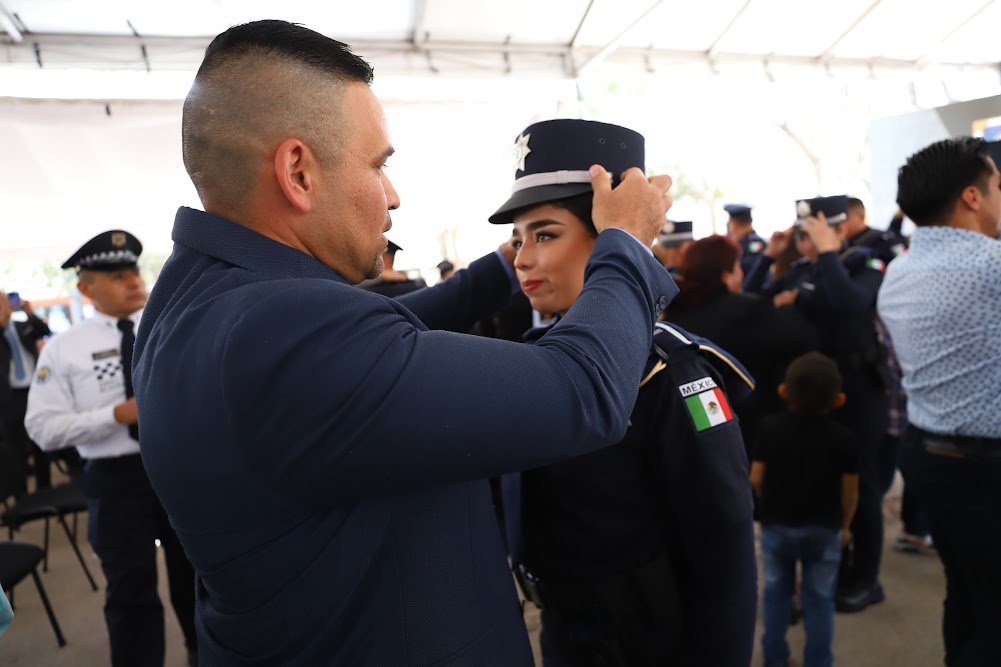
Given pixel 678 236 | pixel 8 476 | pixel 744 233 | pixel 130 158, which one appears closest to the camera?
pixel 8 476

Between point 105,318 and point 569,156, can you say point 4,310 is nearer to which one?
point 105,318

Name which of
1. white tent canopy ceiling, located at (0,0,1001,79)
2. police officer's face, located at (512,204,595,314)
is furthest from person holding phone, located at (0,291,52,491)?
police officer's face, located at (512,204,595,314)

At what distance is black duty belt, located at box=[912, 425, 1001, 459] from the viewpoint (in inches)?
73.3

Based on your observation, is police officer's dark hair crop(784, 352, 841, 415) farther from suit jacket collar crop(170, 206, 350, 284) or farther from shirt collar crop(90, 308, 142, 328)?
shirt collar crop(90, 308, 142, 328)

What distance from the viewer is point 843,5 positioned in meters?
7.14

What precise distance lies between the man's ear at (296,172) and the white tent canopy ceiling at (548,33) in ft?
18.0

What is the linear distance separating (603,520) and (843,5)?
313 inches

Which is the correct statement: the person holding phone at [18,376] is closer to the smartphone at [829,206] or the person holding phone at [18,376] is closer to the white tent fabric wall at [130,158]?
the white tent fabric wall at [130,158]

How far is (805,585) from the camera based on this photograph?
263cm

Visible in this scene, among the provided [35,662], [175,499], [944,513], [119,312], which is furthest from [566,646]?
[35,662]

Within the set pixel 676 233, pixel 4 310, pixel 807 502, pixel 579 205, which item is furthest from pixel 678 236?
pixel 4 310

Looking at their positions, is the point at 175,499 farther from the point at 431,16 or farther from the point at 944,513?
the point at 431,16

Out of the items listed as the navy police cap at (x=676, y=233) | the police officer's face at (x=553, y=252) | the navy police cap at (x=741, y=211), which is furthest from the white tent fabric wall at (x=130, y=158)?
the police officer's face at (x=553, y=252)

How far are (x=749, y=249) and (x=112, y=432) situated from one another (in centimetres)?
482
